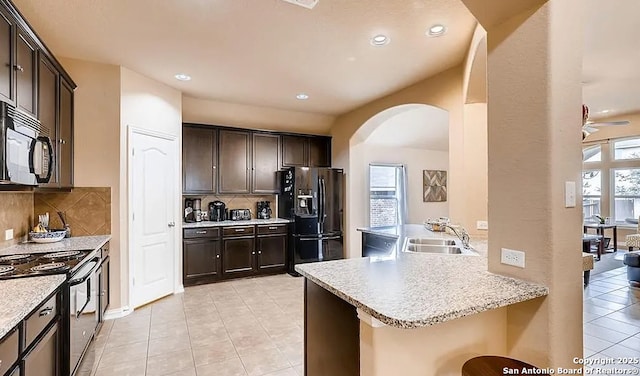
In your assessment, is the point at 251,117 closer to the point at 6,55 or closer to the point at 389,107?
the point at 389,107

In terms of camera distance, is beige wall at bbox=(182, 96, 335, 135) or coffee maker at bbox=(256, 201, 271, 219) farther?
coffee maker at bbox=(256, 201, 271, 219)

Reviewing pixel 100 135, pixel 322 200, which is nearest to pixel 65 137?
pixel 100 135

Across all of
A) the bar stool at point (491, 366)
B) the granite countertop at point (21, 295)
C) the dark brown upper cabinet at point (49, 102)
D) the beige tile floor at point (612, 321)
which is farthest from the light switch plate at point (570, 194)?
the dark brown upper cabinet at point (49, 102)

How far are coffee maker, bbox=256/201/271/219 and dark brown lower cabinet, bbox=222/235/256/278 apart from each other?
663 mm

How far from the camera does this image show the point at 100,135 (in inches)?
139

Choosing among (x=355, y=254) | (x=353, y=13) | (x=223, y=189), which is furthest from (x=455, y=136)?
(x=223, y=189)

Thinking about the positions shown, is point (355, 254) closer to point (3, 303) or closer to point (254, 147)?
point (254, 147)

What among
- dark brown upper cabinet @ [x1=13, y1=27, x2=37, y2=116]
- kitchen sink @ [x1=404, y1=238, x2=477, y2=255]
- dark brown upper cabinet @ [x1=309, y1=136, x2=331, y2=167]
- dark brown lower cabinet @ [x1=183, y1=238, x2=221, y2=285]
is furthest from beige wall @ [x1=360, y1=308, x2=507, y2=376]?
dark brown upper cabinet @ [x1=309, y1=136, x2=331, y2=167]

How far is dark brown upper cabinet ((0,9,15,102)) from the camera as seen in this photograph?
1973 millimetres

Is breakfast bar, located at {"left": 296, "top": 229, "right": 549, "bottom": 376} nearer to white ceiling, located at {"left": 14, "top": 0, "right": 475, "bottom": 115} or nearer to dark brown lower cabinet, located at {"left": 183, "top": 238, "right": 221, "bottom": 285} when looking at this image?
white ceiling, located at {"left": 14, "top": 0, "right": 475, "bottom": 115}

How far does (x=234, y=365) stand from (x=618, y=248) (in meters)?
8.86

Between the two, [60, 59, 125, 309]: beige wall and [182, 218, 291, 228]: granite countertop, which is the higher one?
[60, 59, 125, 309]: beige wall

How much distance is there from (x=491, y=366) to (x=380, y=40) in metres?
2.74

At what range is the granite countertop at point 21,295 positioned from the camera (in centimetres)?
132
